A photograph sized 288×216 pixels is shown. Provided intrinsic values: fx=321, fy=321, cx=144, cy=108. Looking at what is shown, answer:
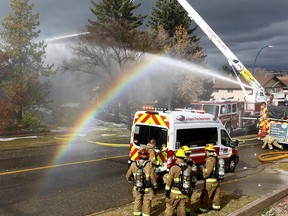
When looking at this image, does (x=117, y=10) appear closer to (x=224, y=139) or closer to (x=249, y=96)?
(x=249, y=96)

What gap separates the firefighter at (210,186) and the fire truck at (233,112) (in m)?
14.0

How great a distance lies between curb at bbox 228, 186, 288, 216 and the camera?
7720mm

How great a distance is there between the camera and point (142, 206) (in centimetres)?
722

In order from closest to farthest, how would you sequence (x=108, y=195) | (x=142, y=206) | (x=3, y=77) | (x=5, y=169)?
(x=142, y=206) → (x=108, y=195) → (x=5, y=169) → (x=3, y=77)

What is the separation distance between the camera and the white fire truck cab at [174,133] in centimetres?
970

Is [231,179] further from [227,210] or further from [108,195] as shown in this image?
[108,195]

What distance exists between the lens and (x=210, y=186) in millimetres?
7805

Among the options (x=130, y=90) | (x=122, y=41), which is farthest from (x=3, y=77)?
(x=130, y=90)

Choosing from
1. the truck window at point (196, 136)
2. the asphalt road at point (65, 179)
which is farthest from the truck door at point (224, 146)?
the asphalt road at point (65, 179)

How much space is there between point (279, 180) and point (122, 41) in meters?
19.9

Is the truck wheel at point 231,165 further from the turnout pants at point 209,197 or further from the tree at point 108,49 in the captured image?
the tree at point 108,49

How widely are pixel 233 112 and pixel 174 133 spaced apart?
15132 mm

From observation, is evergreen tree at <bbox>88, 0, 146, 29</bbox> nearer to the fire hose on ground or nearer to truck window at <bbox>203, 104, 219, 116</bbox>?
truck window at <bbox>203, 104, 219, 116</bbox>

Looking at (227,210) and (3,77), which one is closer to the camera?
(227,210)
